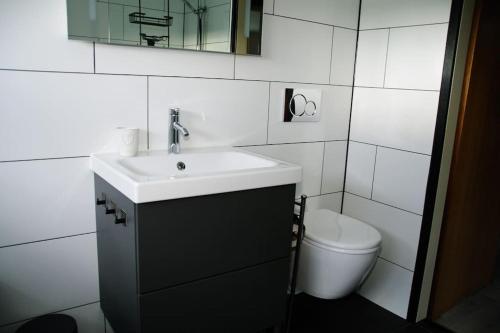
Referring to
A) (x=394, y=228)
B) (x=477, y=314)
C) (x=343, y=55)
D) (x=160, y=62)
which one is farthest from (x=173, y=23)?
(x=477, y=314)

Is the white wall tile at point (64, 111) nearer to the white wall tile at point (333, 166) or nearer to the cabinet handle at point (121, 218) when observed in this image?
the cabinet handle at point (121, 218)

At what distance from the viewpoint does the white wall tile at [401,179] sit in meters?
1.97

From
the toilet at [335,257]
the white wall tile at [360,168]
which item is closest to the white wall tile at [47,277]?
the toilet at [335,257]

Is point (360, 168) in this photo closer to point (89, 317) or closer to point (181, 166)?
point (181, 166)

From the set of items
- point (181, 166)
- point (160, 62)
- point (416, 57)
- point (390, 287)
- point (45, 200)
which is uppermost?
point (416, 57)

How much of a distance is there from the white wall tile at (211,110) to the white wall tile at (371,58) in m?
0.62

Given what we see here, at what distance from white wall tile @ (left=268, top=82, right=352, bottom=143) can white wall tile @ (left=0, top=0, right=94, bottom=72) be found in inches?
35.1

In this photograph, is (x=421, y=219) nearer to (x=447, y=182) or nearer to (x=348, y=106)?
(x=447, y=182)

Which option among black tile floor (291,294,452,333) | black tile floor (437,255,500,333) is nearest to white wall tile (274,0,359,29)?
black tile floor (291,294,452,333)

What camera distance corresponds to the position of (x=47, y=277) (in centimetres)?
147

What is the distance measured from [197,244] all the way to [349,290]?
3.06ft

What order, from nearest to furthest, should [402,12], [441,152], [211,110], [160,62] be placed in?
1. [160,62]
2. [211,110]
3. [441,152]
4. [402,12]

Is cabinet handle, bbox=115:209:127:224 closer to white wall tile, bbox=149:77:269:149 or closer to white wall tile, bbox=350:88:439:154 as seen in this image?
white wall tile, bbox=149:77:269:149

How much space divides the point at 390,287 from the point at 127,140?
1544 mm
